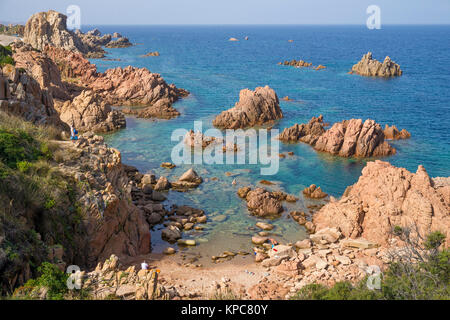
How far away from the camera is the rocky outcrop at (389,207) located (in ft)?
83.1

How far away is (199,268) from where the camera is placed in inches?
924

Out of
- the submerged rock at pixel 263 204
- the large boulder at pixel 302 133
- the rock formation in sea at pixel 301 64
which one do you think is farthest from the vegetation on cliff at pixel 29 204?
the rock formation in sea at pixel 301 64

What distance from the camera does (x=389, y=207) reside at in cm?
2650

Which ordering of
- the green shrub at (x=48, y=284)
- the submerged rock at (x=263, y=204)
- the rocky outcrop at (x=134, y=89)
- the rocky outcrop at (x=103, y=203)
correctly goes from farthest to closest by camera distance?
the rocky outcrop at (x=134, y=89) < the submerged rock at (x=263, y=204) < the rocky outcrop at (x=103, y=203) < the green shrub at (x=48, y=284)

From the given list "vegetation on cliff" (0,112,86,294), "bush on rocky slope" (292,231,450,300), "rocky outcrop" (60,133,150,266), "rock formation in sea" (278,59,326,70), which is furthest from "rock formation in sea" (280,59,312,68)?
"bush on rocky slope" (292,231,450,300)

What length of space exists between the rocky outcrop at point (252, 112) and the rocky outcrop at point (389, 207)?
26.7 metres

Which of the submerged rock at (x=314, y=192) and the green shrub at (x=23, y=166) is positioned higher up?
the green shrub at (x=23, y=166)

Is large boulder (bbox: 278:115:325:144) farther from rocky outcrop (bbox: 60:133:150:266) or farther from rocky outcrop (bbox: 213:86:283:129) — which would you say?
rocky outcrop (bbox: 60:133:150:266)

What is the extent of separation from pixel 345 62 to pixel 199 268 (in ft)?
366

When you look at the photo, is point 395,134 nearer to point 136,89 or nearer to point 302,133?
point 302,133

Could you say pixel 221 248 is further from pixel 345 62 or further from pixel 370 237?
pixel 345 62

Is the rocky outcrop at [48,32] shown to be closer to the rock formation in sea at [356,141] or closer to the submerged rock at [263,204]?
the rock formation in sea at [356,141]

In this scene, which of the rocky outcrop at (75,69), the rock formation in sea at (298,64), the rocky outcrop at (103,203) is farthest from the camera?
the rock formation in sea at (298,64)
